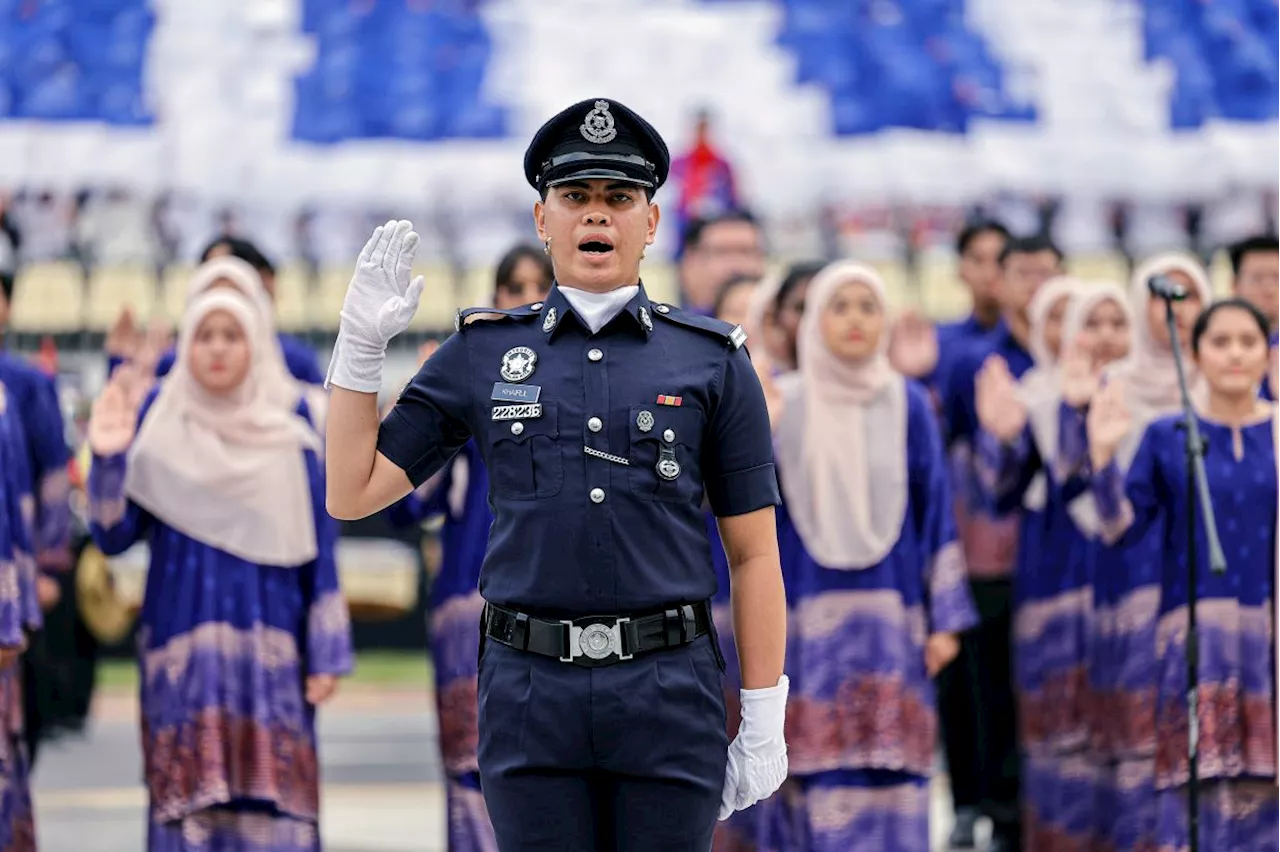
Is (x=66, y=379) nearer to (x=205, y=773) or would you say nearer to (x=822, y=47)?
(x=822, y=47)

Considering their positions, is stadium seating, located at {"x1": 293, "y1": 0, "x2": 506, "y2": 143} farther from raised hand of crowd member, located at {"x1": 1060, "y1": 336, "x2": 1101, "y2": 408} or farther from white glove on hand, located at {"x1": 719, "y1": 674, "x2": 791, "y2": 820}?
white glove on hand, located at {"x1": 719, "y1": 674, "x2": 791, "y2": 820}

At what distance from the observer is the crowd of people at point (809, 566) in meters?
5.53

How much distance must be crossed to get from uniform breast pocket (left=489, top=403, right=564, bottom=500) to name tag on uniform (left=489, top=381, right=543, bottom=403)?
0.02 m

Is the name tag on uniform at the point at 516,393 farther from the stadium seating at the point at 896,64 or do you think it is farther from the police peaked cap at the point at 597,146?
the stadium seating at the point at 896,64

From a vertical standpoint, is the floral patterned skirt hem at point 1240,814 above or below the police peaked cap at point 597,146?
below

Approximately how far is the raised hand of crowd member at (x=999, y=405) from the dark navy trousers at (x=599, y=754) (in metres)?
3.29

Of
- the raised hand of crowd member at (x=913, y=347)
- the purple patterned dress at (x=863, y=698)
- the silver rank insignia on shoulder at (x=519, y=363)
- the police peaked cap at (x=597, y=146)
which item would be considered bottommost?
the purple patterned dress at (x=863, y=698)

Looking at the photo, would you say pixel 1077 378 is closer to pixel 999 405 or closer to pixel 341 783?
pixel 999 405

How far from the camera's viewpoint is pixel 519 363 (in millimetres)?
3320

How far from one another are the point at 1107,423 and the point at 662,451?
2771 mm

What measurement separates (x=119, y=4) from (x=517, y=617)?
13.1 m

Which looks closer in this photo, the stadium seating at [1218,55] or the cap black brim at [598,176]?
the cap black brim at [598,176]

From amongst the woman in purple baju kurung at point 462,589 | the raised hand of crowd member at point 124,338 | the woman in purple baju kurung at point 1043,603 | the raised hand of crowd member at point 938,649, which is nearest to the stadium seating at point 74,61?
the raised hand of crowd member at point 124,338

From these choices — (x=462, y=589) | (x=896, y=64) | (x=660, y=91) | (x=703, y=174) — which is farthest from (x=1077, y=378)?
(x=660, y=91)
